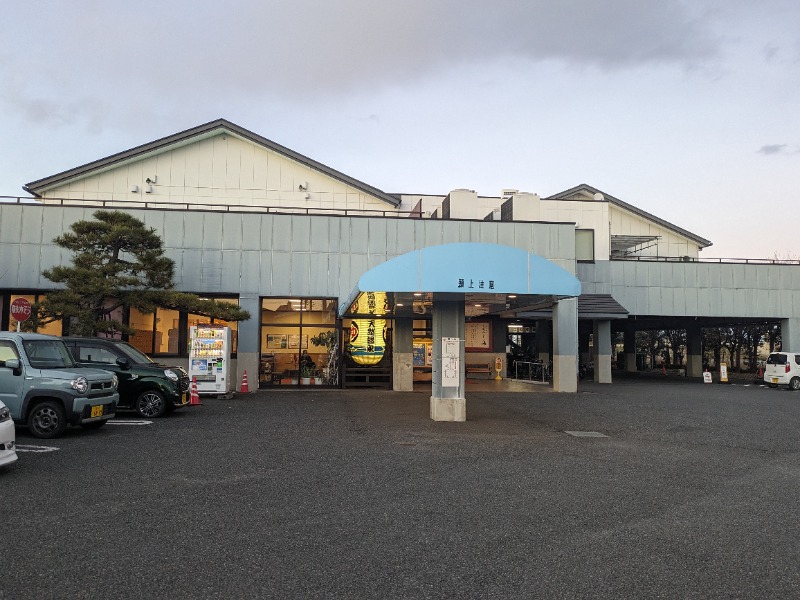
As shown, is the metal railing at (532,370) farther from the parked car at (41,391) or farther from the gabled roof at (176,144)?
the parked car at (41,391)

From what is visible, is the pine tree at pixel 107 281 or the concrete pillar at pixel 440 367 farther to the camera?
the pine tree at pixel 107 281

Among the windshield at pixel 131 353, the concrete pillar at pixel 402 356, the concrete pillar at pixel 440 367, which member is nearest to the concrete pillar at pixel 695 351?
the concrete pillar at pixel 402 356

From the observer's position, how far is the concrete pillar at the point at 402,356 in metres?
22.0

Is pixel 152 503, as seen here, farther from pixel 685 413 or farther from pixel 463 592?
pixel 685 413

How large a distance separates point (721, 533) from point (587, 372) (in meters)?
34.1

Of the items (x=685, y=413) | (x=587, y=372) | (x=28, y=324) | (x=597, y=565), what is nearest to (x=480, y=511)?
(x=597, y=565)

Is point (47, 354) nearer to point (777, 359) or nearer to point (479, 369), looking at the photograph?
point (479, 369)

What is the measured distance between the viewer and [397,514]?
5.76 meters

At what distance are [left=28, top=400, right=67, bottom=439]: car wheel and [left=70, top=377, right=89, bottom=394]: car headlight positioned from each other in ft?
1.26

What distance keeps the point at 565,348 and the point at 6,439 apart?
19.1 metres

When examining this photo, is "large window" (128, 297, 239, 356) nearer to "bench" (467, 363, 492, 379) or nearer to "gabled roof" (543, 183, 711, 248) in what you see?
"bench" (467, 363, 492, 379)

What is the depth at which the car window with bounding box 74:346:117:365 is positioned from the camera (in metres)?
12.4

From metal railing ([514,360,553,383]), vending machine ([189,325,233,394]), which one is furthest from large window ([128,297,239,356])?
metal railing ([514,360,553,383])

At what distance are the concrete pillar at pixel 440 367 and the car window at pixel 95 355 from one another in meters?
6.79
